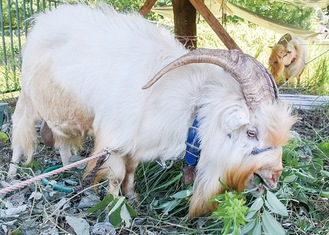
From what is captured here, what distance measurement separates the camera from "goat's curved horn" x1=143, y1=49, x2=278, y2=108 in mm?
2307

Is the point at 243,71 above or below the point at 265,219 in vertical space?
above

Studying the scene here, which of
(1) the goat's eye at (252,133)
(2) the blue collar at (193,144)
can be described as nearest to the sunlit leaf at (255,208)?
(1) the goat's eye at (252,133)

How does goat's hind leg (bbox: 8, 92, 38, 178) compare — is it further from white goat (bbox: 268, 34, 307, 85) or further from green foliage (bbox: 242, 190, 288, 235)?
white goat (bbox: 268, 34, 307, 85)

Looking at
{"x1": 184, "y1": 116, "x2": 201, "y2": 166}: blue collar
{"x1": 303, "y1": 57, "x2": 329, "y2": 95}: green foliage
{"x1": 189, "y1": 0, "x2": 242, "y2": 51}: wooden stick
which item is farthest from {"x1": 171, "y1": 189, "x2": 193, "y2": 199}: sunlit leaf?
{"x1": 303, "y1": 57, "x2": 329, "y2": 95}: green foliage

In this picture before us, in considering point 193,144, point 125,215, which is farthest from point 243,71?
point 125,215

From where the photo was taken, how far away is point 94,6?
10.3ft

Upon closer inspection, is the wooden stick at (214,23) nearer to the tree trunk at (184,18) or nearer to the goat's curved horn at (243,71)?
the tree trunk at (184,18)

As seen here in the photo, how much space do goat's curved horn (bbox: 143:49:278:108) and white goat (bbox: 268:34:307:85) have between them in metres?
5.61

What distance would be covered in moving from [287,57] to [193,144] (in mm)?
5841

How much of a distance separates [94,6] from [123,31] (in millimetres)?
460

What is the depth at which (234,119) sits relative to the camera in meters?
2.29

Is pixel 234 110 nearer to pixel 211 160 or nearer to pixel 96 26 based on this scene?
pixel 211 160

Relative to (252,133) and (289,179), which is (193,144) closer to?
(252,133)

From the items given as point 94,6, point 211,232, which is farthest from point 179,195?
point 94,6
